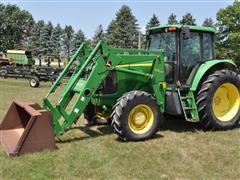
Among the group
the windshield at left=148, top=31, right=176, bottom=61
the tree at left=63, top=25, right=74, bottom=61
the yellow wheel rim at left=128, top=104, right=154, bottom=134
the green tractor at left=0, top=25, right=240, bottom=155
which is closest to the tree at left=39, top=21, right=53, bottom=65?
the tree at left=63, top=25, right=74, bottom=61

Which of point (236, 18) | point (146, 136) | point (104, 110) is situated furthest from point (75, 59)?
point (236, 18)

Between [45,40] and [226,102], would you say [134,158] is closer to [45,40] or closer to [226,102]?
[226,102]

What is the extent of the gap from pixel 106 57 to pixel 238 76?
3230 mm

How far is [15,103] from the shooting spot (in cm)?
710

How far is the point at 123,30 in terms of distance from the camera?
58.8m

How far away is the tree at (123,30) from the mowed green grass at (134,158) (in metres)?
50.6

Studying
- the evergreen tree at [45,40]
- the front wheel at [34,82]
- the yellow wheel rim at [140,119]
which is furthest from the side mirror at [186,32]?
the evergreen tree at [45,40]

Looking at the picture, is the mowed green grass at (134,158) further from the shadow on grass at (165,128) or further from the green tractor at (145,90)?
the green tractor at (145,90)

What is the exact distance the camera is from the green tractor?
6566mm

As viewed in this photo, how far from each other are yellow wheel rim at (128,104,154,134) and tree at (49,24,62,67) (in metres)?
64.2

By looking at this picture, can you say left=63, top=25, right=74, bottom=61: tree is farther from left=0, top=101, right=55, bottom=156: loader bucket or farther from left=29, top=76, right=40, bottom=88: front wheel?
left=0, top=101, right=55, bottom=156: loader bucket

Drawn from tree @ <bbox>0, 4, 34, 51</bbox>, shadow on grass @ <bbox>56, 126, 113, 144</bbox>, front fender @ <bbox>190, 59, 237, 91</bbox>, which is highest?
tree @ <bbox>0, 4, 34, 51</bbox>

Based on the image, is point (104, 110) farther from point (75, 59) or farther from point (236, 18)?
point (236, 18)

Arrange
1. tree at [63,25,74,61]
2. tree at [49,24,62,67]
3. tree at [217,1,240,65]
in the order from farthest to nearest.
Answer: tree at [63,25,74,61] < tree at [49,24,62,67] < tree at [217,1,240,65]
